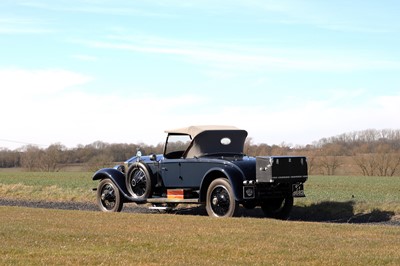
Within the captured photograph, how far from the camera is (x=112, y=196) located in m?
18.5

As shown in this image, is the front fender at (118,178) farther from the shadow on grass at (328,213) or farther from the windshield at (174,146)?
the shadow on grass at (328,213)

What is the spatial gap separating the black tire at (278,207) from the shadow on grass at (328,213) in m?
0.33

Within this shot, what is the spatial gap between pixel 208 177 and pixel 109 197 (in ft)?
11.0

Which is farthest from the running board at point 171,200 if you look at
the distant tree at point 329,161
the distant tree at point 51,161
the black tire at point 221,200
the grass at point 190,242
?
the distant tree at point 51,161

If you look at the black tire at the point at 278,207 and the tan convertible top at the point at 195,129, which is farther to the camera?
the tan convertible top at the point at 195,129

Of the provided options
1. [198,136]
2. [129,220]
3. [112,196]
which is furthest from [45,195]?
[129,220]

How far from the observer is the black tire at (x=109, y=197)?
18234 mm

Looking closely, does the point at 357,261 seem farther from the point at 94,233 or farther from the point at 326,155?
the point at 326,155

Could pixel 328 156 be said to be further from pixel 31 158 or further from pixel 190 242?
pixel 190 242

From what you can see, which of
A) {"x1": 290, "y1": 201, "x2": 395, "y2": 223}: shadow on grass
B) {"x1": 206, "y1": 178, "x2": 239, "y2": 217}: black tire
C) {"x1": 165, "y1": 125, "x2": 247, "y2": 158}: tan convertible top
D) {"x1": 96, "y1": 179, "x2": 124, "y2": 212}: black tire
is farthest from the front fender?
{"x1": 290, "y1": 201, "x2": 395, "y2": 223}: shadow on grass

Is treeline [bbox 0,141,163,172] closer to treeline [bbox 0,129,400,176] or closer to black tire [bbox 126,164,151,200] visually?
treeline [bbox 0,129,400,176]

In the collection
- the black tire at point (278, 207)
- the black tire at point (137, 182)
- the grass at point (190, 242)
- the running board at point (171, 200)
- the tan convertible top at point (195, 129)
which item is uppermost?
the tan convertible top at point (195, 129)

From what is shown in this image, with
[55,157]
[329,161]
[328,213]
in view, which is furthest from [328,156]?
[328,213]

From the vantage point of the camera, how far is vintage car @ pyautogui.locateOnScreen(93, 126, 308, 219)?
15594 millimetres
